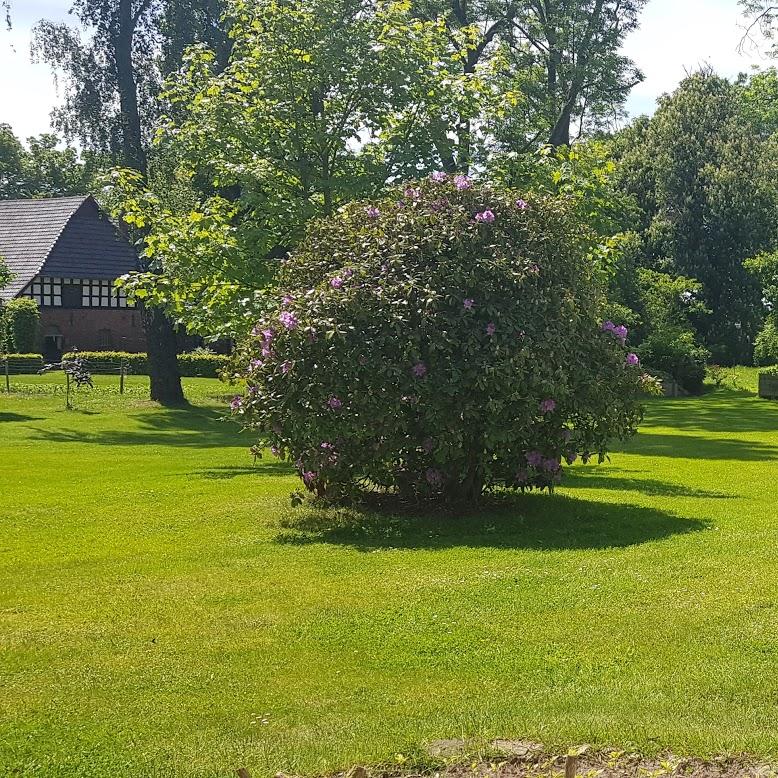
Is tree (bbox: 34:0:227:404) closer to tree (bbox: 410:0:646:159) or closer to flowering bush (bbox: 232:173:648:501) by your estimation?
tree (bbox: 410:0:646:159)

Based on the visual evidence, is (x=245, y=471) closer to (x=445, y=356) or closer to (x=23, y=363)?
(x=445, y=356)

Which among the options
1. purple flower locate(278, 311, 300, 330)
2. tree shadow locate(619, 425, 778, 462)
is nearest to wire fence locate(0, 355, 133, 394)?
tree shadow locate(619, 425, 778, 462)

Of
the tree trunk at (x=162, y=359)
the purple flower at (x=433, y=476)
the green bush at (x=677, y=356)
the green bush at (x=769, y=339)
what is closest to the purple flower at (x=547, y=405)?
the purple flower at (x=433, y=476)

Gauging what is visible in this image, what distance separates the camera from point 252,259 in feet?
63.1

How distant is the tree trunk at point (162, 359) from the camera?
3450cm

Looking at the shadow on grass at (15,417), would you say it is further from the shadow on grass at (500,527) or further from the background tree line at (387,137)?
the shadow on grass at (500,527)

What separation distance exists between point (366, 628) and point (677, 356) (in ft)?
118

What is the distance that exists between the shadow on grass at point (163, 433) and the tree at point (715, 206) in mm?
27254

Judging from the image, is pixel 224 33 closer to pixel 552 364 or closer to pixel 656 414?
pixel 656 414

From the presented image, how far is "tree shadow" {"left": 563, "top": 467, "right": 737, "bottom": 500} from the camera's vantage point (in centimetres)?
1488

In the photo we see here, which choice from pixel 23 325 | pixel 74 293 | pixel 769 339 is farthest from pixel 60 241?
pixel 769 339

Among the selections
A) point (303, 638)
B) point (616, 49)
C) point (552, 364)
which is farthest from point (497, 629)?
point (616, 49)

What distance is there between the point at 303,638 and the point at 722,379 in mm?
41111

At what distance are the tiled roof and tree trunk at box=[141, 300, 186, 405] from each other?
25072 millimetres
